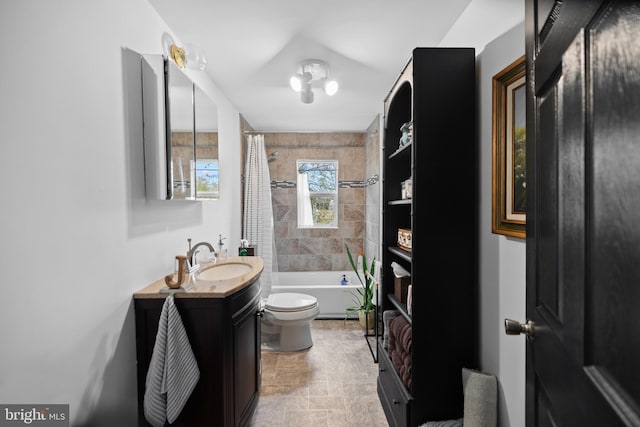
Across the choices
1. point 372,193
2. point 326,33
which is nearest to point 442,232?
point 326,33

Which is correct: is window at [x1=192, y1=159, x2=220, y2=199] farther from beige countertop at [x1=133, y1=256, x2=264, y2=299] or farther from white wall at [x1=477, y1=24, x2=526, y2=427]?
white wall at [x1=477, y1=24, x2=526, y2=427]

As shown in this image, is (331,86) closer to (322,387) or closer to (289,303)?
(289,303)

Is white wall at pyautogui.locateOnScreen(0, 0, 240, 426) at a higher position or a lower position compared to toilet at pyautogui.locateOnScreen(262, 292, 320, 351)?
higher

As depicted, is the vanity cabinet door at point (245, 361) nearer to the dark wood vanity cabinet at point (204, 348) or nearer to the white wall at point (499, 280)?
the dark wood vanity cabinet at point (204, 348)

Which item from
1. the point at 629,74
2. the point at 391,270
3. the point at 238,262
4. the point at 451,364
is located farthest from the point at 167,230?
the point at 629,74

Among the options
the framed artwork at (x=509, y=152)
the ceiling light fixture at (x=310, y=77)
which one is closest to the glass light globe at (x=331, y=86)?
the ceiling light fixture at (x=310, y=77)

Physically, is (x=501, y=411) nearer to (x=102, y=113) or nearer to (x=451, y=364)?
(x=451, y=364)

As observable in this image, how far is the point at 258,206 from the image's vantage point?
4117 mm

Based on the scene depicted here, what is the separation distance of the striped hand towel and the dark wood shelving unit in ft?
3.60

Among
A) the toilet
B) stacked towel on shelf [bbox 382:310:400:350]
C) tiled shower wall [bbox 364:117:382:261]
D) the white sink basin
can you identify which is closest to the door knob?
stacked towel on shelf [bbox 382:310:400:350]

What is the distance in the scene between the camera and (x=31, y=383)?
105cm

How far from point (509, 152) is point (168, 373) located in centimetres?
175

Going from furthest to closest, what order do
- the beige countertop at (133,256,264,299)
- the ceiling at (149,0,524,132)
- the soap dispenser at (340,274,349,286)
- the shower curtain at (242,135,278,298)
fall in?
1. the soap dispenser at (340,274,349,286)
2. the shower curtain at (242,135,278,298)
3. the ceiling at (149,0,524,132)
4. the beige countertop at (133,256,264,299)

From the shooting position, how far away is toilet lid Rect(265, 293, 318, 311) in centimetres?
316
